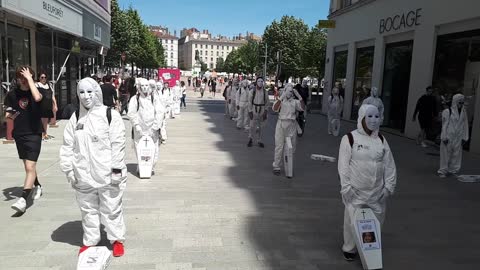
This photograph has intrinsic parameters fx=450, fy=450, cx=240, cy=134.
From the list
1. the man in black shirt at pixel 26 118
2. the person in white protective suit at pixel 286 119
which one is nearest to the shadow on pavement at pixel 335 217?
the person in white protective suit at pixel 286 119

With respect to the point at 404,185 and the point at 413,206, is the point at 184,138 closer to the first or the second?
the point at 404,185

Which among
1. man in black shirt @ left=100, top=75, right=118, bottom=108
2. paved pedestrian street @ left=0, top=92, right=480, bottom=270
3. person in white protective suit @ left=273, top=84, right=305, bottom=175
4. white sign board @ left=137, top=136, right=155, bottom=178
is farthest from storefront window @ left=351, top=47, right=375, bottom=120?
white sign board @ left=137, top=136, right=155, bottom=178

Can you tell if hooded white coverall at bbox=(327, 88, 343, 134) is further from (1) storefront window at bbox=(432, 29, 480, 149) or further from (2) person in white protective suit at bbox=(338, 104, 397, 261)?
(2) person in white protective suit at bbox=(338, 104, 397, 261)

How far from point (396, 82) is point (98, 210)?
46.7ft

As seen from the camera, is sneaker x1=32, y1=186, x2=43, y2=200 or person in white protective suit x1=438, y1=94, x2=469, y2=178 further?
person in white protective suit x1=438, y1=94, x2=469, y2=178

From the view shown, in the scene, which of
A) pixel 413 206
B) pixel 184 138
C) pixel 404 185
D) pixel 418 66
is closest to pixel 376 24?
pixel 418 66

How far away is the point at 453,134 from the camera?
28.8 ft

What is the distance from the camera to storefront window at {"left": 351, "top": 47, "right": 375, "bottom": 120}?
61.0 ft

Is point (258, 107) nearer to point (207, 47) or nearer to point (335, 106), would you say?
point (335, 106)

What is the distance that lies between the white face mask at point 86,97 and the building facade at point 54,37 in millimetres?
6925

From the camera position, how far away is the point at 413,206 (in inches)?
263

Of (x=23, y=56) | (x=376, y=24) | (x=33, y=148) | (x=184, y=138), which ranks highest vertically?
(x=376, y=24)

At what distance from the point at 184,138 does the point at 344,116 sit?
1009 cm

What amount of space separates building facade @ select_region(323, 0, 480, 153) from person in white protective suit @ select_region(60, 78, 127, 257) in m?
10.2
